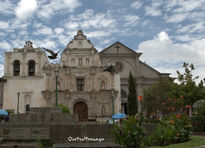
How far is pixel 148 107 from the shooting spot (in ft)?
103

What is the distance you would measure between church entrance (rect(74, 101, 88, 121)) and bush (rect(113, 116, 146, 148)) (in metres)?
22.2

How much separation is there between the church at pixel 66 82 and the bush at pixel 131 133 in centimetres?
2134

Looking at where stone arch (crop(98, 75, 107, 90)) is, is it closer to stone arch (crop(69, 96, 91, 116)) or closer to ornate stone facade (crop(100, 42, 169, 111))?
stone arch (crop(69, 96, 91, 116))

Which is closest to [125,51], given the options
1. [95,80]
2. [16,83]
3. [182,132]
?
[95,80]

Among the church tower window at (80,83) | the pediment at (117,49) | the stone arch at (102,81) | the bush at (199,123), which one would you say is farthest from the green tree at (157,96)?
the bush at (199,123)

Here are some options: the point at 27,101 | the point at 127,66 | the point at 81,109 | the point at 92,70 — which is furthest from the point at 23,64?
the point at 127,66

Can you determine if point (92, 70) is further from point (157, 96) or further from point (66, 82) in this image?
point (157, 96)

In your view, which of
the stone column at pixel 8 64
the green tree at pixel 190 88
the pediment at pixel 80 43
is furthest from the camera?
the pediment at pixel 80 43

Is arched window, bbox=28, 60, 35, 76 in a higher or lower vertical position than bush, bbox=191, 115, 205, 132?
higher

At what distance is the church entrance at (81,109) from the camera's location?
1156 inches

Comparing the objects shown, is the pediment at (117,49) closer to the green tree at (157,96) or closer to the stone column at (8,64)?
the green tree at (157,96)

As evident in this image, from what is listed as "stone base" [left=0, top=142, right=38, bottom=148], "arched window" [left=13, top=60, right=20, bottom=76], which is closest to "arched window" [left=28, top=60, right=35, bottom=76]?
"arched window" [left=13, top=60, right=20, bottom=76]

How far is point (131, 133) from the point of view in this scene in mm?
7086

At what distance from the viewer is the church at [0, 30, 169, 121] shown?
29.3m
